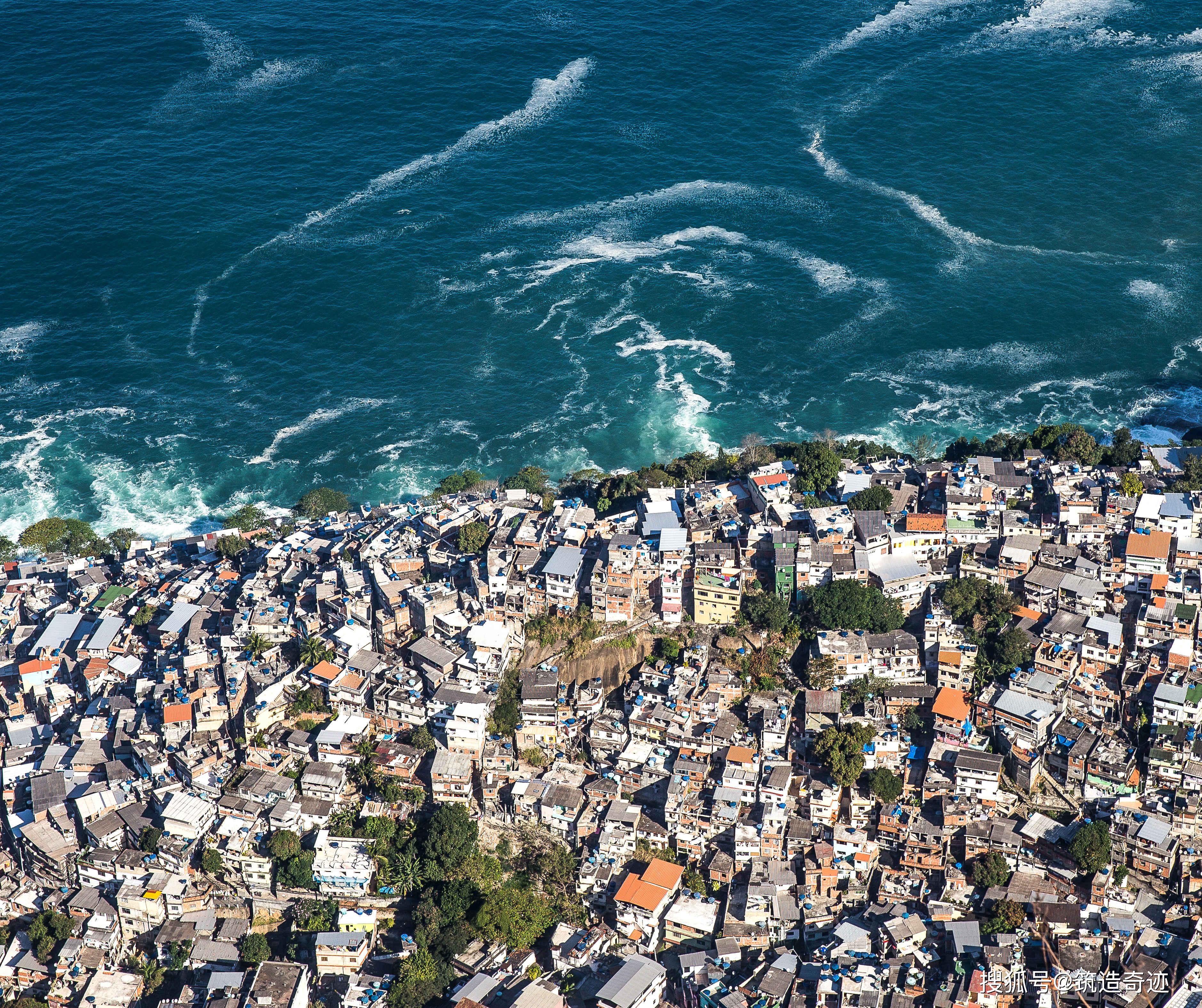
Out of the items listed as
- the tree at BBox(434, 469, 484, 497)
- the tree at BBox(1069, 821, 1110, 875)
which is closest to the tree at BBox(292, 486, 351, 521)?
the tree at BBox(434, 469, 484, 497)

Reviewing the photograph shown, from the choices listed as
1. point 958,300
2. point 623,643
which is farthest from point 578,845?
point 958,300

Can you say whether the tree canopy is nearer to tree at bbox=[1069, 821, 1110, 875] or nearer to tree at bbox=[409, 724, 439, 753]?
tree at bbox=[409, 724, 439, 753]

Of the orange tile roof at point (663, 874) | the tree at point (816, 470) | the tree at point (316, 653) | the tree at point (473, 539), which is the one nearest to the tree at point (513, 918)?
the orange tile roof at point (663, 874)

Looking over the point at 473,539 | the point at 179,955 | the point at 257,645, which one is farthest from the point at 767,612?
the point at 179,955

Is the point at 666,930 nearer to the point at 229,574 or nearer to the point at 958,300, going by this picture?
the point at 229,574

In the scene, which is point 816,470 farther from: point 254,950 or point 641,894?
point 254,950

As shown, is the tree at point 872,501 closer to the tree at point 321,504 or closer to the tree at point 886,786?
the tree at point 886,786
